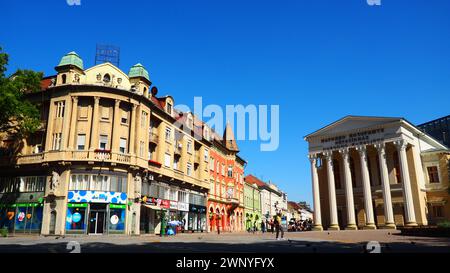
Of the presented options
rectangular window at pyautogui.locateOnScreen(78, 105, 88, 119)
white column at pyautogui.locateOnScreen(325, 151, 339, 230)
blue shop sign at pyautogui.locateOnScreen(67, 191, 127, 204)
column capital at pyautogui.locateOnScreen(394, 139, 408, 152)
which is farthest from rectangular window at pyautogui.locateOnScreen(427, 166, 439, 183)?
rectangular window at pyautogui.locateOnScreen(78, 105, 88, 119)

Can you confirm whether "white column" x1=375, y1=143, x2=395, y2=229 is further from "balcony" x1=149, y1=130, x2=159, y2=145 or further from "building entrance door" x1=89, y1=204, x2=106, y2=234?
"building entrance door" x1=89, y1=204, x2=106, y2=234

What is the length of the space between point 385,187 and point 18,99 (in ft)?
136

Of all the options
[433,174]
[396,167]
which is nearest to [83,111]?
[396,167]

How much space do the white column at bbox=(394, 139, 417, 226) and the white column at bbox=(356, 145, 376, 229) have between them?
395cm

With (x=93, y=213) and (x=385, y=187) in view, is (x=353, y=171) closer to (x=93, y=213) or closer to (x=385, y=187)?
(x=385, y=187)

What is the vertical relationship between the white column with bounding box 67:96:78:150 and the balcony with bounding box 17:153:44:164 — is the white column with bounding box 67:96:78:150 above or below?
above

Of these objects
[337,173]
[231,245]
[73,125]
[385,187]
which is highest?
[73,125]

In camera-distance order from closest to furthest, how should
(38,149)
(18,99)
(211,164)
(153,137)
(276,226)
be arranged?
(276,226) < (18,99) < (38,149) < (153,137) < (211,164)

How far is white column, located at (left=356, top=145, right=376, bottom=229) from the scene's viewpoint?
147ft

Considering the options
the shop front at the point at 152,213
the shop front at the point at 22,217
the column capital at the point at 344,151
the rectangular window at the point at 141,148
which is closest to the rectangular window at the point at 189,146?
the shop front at the point at 152,213

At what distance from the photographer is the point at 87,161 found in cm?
3375
